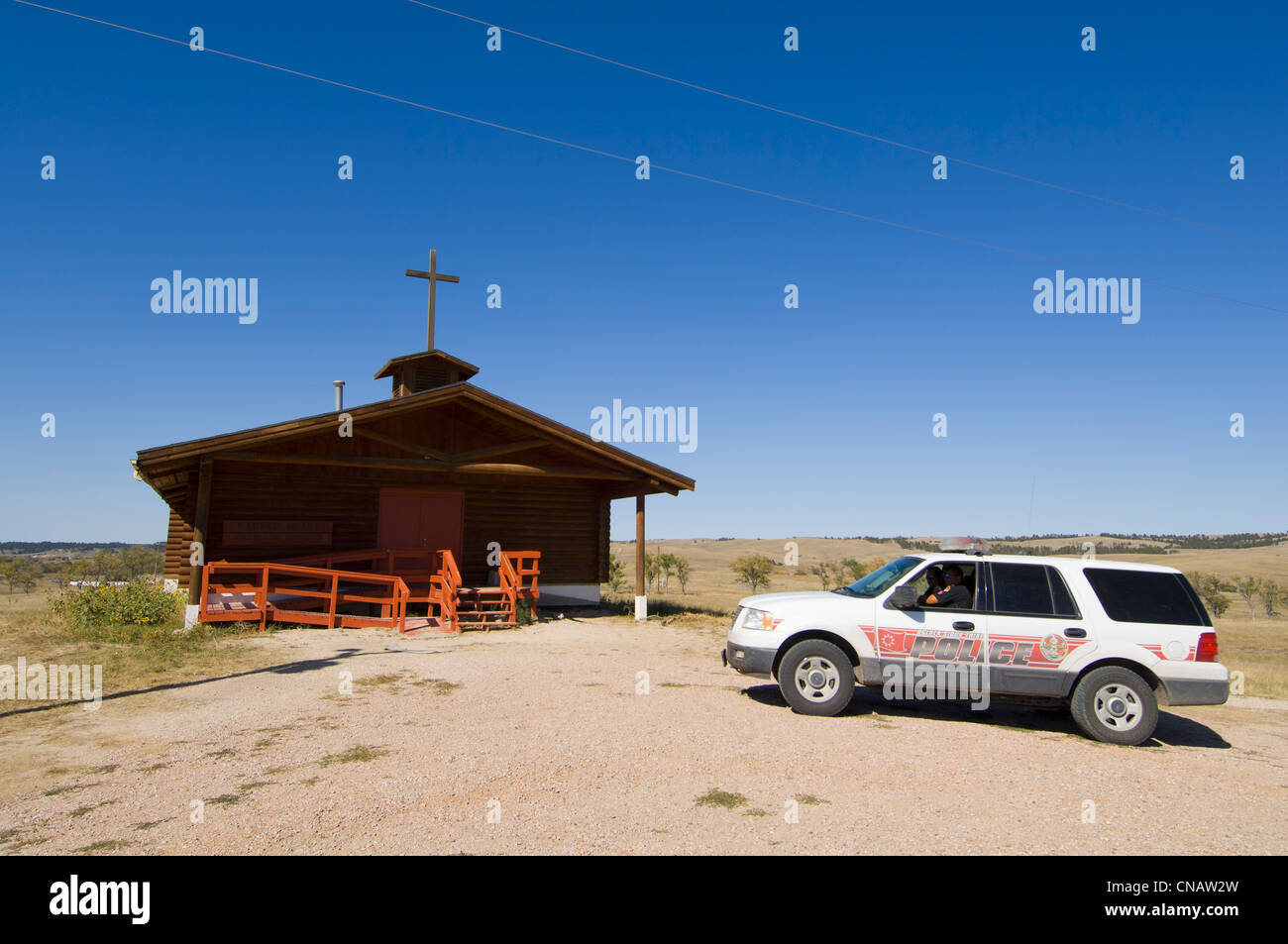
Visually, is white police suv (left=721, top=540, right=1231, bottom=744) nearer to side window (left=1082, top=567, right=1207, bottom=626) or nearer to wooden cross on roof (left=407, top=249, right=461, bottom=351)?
side window (left=1082, top=567, right=1207, bottom=626)

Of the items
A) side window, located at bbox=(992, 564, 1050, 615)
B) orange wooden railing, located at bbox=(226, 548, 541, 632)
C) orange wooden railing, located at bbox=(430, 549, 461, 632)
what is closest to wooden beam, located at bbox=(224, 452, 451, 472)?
orange wooden railing, located at bbox=(226, 548, 541, 632)

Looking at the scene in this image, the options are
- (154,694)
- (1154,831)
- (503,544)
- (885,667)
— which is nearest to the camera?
(1154,831)

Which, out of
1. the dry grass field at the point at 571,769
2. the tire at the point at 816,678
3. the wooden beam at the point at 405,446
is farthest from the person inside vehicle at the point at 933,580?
the wooden beam at the point at 405,446

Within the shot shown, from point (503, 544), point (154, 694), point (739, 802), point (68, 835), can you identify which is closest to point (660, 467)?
point (503, 544)

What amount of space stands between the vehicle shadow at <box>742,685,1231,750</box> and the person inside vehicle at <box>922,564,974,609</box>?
116 centimetres

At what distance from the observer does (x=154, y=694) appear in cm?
866

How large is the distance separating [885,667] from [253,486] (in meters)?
14.1

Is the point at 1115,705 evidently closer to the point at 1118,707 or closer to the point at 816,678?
the point at 1118,707

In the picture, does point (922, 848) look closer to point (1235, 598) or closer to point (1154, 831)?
point (1154, 831)

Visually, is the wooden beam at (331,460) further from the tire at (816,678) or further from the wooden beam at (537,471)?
the tire at (816,678)

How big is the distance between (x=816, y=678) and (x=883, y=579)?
133cm

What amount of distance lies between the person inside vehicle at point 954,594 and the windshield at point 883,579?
401mm

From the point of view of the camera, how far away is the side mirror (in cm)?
784
